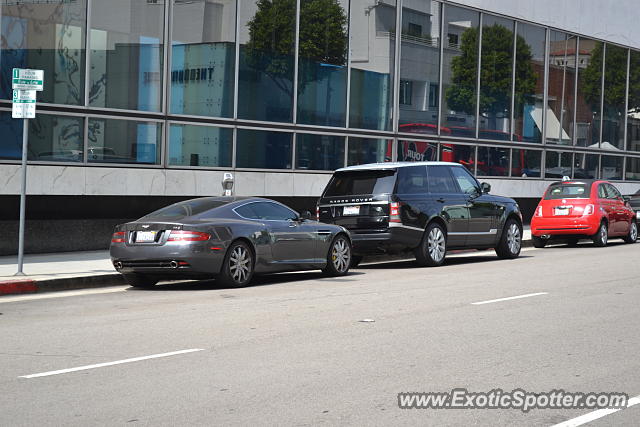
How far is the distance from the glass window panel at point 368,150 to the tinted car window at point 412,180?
A: 7.16 meters

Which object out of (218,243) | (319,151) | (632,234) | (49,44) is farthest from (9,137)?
(632,234)

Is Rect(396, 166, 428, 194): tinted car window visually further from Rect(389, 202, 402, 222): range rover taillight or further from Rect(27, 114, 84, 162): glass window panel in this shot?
Rect(27, 114, 84, 162): glass window panel


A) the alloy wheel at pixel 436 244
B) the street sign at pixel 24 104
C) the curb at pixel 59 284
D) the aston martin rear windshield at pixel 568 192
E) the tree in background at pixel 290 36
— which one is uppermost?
the tree in background at pixel 290 36

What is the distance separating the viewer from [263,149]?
22.8 m

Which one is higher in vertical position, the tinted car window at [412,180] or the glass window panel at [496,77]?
the glass window panel at [496,77]

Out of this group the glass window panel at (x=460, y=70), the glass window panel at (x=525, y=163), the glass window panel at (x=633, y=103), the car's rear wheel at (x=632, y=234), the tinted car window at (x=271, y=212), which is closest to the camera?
the tinted car window at (x=271, y=212)

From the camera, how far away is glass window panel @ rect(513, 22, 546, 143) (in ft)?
104

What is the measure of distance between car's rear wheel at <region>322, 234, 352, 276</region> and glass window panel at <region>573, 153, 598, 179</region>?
67.7 ft

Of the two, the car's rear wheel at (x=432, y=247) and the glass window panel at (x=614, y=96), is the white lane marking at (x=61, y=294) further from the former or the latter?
the glass window panel at (x=614, y=96)

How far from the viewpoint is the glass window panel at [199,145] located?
68.1 ft

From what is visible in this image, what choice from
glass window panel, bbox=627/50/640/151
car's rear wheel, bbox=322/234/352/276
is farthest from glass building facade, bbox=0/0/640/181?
car's rear wheel, bbox=322/234/352/276

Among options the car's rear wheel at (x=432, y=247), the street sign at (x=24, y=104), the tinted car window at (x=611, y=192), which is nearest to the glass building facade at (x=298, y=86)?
the street sign at (x=24, y=104)

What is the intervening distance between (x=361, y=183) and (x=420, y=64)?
10747 millimetres

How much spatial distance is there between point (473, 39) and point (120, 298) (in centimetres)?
→ 1942
